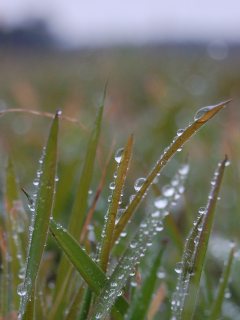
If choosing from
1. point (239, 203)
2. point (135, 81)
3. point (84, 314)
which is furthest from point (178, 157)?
point (135, 81)

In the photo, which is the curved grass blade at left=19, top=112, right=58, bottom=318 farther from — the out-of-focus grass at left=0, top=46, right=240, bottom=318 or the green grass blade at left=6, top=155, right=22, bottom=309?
the out-of-focus grass at left=0, top=46, right=240, bottom=318

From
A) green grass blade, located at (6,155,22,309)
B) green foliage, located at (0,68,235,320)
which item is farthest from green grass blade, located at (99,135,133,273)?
green grass blade, located at (6,155,22,309)

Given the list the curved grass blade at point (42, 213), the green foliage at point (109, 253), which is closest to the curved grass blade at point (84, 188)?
the green foliage at point (109, 253)

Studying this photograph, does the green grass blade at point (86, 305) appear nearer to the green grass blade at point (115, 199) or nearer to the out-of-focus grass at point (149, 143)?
the green grass blade at point (115, 199)

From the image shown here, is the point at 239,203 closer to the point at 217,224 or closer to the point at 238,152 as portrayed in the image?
the point at 217,224

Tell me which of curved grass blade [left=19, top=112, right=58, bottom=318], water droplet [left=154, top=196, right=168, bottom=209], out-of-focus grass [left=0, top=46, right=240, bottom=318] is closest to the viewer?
curved grass blade [left=19, top=112, right=58, bottom=318]

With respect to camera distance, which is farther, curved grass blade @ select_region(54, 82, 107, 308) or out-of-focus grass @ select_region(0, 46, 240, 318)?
out-of-focus grass @ select_region(0, 46, 240, 318)
